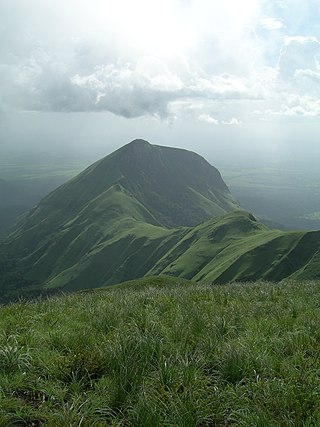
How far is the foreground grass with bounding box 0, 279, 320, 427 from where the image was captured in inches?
191

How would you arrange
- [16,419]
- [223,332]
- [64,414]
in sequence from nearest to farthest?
[64,414] → [16,419] → [223,332]

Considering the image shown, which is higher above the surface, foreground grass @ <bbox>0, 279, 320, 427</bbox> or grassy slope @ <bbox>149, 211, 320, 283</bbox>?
foreground grass @ <bbox>0, 279, 320, 427</bbox>

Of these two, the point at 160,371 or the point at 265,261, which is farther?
the point at 265,261

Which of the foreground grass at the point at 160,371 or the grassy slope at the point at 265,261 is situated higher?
the foreground grass at the point at 160,371

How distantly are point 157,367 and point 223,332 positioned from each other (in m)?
2.50

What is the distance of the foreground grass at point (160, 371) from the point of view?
15.9 feet

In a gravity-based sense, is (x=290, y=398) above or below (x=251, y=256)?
above

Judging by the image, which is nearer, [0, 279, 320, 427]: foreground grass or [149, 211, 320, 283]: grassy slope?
[0, 279, 320, 427]: foreground grass

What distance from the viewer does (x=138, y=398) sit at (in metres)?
5.20

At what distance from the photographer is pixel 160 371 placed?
5746 mm

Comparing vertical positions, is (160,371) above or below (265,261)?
above

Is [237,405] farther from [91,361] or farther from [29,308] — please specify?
[29,308]

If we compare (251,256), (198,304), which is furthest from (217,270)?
(198,304)

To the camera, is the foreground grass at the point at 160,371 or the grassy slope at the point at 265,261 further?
the grassy slope at the point at 265,261
